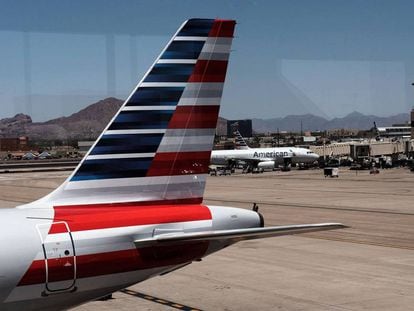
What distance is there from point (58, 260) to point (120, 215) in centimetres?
146

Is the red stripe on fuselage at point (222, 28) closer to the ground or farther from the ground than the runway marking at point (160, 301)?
farther from the ground

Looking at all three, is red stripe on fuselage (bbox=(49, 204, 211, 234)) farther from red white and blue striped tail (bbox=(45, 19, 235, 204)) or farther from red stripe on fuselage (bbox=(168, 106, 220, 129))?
red stripe on fuselage (bbox=(168, 106, 220, 129))

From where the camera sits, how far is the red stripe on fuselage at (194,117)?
11.3m

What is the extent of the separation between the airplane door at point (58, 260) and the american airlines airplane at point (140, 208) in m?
0.02

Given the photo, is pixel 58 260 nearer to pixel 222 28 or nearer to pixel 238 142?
pixel 222 28

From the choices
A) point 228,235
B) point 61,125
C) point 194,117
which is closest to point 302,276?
point 194,117

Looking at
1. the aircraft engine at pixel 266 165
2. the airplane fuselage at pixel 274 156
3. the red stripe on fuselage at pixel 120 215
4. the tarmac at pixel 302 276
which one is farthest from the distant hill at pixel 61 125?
the airplane fuselage at pixel 274 156

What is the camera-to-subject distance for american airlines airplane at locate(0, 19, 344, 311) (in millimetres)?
9078

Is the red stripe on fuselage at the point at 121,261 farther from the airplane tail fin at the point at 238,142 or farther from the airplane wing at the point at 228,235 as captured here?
the airplane tail fin at the point at 238,142

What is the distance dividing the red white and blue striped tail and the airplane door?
1341 millimetres

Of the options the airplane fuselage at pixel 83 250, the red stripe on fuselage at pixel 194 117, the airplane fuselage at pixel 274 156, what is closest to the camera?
the airplane fuselage at pixel 83 250

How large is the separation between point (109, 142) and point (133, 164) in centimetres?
59

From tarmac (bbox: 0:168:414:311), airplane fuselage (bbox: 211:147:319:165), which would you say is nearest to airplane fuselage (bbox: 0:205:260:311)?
tarmac (bbox: 0:168:414:311)

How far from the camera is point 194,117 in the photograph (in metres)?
11.5
